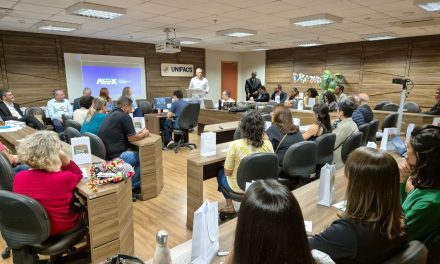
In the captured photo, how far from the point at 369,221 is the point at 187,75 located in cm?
925

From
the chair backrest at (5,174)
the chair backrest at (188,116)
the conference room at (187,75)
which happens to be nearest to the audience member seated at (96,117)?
the conference room at (187,75)

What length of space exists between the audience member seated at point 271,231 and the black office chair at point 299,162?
200cm

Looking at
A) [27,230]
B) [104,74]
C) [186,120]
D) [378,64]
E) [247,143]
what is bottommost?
[27,230]

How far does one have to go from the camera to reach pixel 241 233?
0.71 metres

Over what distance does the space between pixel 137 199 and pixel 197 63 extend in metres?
7.35

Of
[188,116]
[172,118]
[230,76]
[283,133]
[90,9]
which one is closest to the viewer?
[283,133]

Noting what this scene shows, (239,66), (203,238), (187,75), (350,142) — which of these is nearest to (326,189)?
(203,238)

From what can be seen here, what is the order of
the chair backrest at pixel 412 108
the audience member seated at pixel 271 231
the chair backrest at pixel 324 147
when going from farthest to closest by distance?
the chair backrest at pixel 412 108, the chair backrest at pixel 324 147, the audience member seated at pixel 271 231

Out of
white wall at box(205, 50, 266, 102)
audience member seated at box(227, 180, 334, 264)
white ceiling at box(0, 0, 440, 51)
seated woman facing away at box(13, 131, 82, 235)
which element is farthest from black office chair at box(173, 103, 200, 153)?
white wall at box(205, 50, 266, 102)

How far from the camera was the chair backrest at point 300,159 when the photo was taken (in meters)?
2.65

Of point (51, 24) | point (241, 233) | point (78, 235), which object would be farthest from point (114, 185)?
point (51, 24)

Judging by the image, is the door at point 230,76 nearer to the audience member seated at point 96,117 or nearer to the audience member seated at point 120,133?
the audience member seated at point 96,117

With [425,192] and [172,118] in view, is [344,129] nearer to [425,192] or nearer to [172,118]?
[425,192]

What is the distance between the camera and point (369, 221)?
40.2 inches
